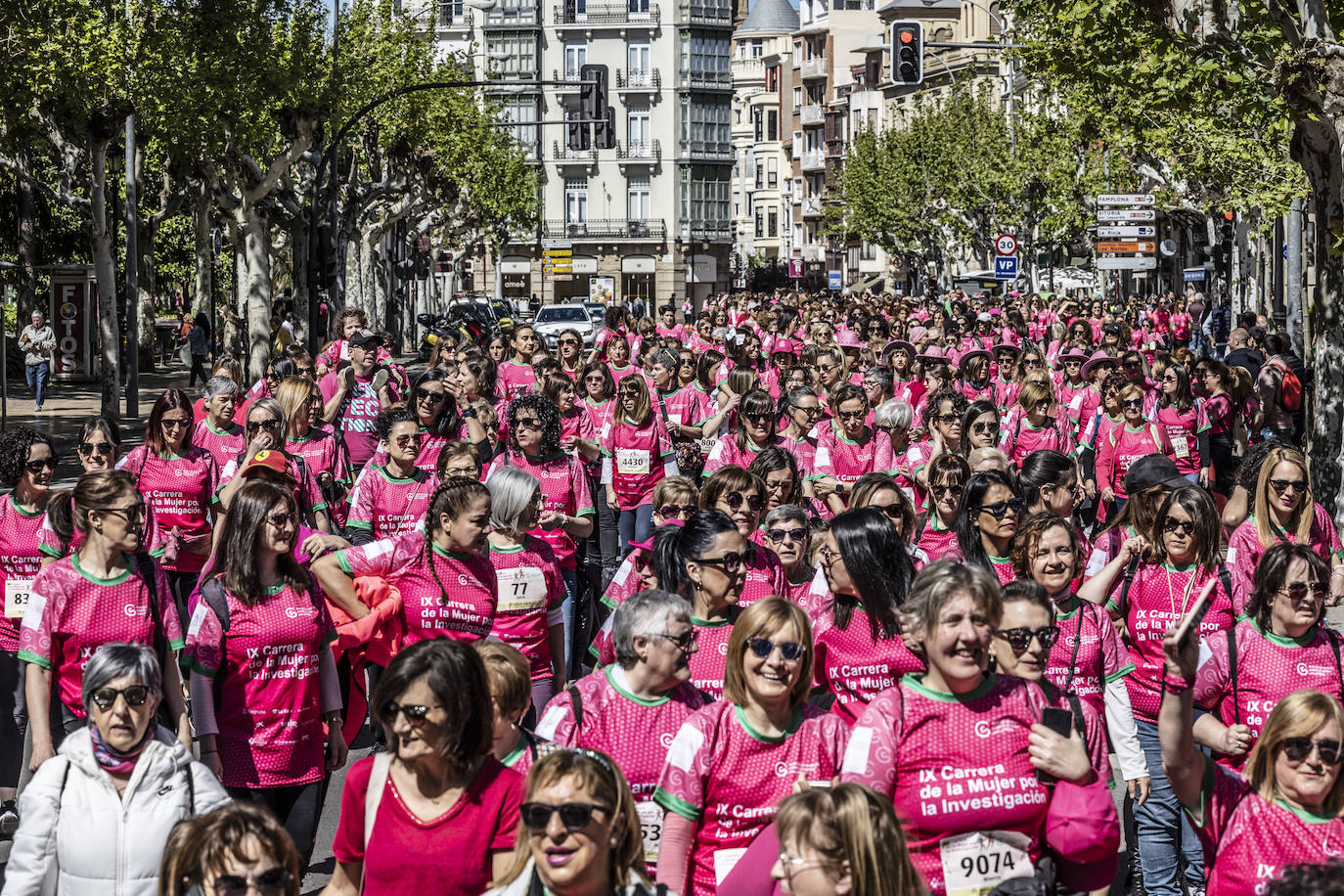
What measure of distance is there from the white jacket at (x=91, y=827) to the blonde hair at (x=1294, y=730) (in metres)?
2.55

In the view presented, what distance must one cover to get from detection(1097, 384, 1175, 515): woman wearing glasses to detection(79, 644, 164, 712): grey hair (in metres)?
8.40

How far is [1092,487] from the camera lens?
40.1 feet

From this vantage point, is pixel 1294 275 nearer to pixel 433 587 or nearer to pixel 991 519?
pixel 991 519

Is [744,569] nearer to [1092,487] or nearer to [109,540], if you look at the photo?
[109,540]

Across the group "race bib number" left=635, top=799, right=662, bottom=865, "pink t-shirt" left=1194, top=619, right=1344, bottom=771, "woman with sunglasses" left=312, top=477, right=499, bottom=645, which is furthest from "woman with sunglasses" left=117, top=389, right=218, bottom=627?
"pink t-shirt" left=1194, top=619, right=1344, bottom=771

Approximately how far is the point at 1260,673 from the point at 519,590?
271 centimetres

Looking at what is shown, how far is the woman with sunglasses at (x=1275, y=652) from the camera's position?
5988 mm

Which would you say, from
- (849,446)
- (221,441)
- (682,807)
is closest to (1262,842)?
(682,807)

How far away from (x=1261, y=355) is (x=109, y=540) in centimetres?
1600

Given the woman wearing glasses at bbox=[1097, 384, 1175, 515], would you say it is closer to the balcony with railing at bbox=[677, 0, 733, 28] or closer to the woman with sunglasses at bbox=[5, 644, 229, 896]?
the woman with sunglasses at bbox=[5, 644, 229, 896]

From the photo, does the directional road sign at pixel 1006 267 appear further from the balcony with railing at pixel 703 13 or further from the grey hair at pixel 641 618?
the balcony with railing at pixel 703 13

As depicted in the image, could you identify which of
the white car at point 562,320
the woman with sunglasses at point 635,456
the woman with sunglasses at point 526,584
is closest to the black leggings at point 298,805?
the woman with sunglasses at point 526,584

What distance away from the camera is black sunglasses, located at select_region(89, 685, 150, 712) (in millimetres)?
5125

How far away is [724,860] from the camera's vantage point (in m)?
4.84
